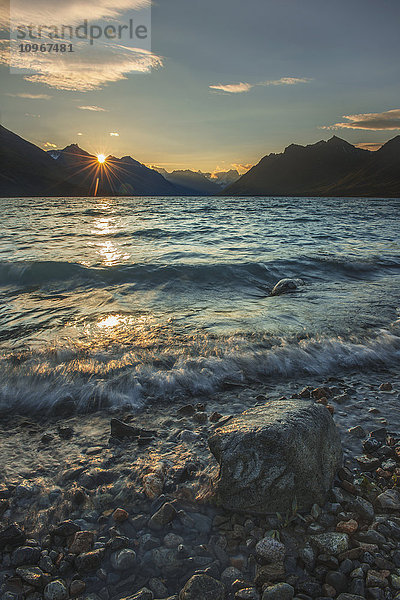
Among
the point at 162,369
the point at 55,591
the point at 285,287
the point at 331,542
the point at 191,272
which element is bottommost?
the point at 55,591

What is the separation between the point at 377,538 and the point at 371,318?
19.7 ft

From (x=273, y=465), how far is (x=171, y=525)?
1017 mm

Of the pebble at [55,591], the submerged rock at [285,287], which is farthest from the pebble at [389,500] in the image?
the submerged rock at [285,287]

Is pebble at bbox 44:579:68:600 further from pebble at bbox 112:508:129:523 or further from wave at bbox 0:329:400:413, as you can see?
wave at bbox 0:329:400:413

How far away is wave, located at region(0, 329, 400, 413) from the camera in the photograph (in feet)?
16.5

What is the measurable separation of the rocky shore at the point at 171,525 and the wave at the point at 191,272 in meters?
8.37

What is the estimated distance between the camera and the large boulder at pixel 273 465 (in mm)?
3012

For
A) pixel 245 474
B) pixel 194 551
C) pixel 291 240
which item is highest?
pixel 291 240

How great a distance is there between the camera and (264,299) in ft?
33.5

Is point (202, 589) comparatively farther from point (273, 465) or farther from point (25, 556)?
point (25, 556)

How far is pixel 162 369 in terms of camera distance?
565cm

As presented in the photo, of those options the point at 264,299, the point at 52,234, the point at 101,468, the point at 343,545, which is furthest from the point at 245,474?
the point at 52,234

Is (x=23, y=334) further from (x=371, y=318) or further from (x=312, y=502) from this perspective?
(x=371, y=318)

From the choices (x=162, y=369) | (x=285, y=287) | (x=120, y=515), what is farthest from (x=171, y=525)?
(x=285, y=287)
